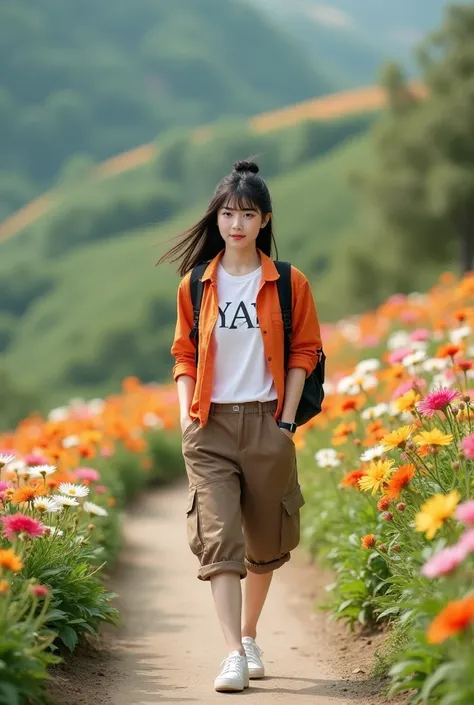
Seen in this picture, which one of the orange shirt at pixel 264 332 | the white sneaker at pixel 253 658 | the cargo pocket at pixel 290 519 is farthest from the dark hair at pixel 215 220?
the white sneaker at pixel 253 658

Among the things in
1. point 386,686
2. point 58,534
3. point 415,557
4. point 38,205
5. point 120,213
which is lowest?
point 386,686

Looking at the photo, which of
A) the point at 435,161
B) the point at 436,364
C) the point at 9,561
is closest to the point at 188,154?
the point at 435,161

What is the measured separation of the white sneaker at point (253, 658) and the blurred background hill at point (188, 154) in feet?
52.6

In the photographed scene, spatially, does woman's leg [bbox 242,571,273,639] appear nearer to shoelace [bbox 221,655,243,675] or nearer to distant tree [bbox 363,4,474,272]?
shoelace [bbox 221,655,243,675]

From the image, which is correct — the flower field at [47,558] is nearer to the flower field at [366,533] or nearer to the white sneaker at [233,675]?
the flower field at [366,533]

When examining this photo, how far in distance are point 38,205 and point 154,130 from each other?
1969 centimetres

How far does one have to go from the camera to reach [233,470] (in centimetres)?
418

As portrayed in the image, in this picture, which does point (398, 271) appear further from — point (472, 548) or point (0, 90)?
point (0, 90)

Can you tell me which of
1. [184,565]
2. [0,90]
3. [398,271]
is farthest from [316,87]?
[184,565]

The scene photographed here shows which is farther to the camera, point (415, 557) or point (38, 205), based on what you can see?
point (38, 205)

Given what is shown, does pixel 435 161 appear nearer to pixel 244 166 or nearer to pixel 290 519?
pixel 244 166

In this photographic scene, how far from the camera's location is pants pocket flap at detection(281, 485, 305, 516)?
4.29m

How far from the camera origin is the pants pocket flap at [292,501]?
4289 millimetres

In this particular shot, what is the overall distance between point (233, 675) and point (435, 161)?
17.5 metres
